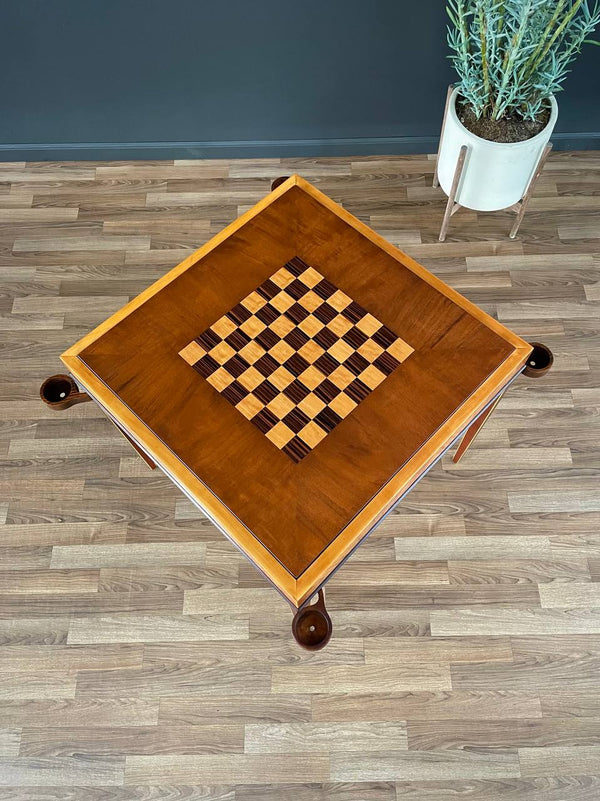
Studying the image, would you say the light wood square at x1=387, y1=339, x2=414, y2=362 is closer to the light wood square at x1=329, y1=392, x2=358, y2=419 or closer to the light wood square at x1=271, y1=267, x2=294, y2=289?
the light wood square at x1=329, y1=392, x2=358, y2=419

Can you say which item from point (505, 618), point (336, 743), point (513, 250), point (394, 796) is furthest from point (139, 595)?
point (513, 250)

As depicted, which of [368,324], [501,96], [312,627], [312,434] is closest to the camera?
[312,627]

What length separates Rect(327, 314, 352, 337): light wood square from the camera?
5.12 ft

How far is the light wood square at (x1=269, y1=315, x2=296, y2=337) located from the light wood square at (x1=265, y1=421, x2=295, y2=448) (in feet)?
0.78

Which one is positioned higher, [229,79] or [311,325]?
[229,79]

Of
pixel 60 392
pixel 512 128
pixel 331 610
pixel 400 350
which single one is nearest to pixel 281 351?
pixel 400 350

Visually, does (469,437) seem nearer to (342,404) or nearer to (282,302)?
(342,404)

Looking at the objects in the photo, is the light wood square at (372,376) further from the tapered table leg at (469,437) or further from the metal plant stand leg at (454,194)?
the metal plant stand leg at (454,194)

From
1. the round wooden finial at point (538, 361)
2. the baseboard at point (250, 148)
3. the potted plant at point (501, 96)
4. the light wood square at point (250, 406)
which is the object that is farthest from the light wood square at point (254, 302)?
the baseboard at point (250, 148)

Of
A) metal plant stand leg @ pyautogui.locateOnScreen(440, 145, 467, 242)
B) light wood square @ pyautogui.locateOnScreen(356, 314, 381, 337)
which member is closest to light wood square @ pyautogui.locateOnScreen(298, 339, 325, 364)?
light wood square @ pyautogui.locateOnScreen(356, 314, 381, 337)

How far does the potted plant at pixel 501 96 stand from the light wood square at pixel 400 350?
78 cm

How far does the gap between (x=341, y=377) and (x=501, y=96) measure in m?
0.98

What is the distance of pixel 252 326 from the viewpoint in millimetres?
1569

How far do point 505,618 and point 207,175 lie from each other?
6.25 ft
